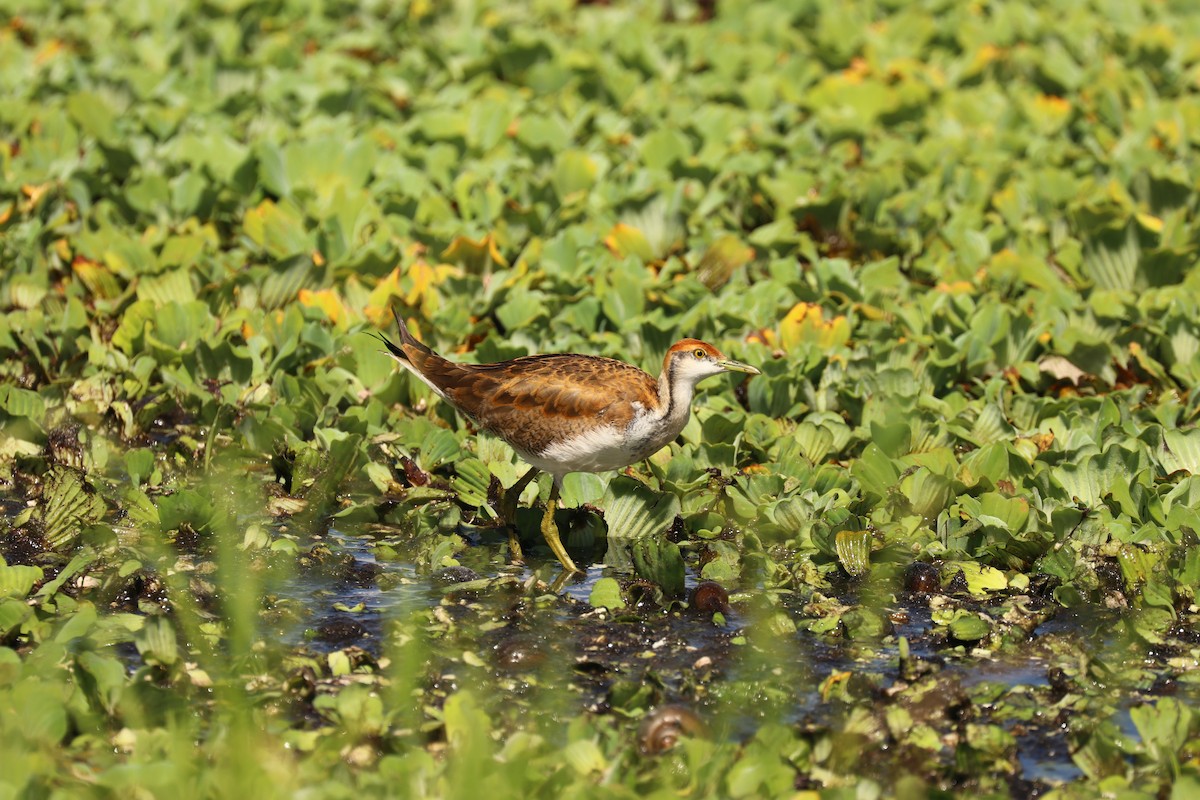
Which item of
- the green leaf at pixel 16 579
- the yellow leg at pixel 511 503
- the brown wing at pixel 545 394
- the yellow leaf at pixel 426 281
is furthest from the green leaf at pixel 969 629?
the yellow leaf at pixel 426 281

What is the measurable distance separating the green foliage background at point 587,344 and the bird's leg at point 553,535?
0.19 metres

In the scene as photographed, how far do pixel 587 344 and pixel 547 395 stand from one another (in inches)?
64.8

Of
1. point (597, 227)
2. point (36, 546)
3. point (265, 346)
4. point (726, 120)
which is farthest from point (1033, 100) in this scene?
point (36, 546)

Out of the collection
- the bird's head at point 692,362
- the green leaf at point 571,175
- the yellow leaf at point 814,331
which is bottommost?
the yellow leaf at point 814,331

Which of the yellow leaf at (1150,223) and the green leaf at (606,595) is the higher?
the yellow leaf at (1150,223)

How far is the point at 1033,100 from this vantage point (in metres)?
11.2

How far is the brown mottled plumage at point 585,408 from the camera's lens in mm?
5941

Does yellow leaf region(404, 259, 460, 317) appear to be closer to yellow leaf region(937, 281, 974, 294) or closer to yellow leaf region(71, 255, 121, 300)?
yellow leaf region(71, 255, 121, 300)

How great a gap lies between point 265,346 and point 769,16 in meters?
6.82

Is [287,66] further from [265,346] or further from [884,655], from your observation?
[884,655]

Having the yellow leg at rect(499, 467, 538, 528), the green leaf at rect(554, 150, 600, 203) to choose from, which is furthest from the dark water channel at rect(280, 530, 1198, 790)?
the green leaf at rect(554, 150, 600, 203)

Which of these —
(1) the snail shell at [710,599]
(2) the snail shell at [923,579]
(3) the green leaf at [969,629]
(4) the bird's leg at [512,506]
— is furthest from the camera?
(4) the bird's leg at [512,506]

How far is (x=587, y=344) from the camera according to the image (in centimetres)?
769

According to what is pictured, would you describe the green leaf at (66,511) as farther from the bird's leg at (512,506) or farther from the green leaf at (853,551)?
the green leaf at (853,551)
